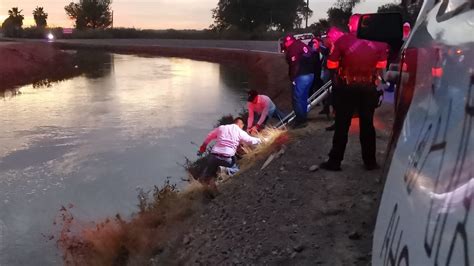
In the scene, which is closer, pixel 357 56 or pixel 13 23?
pixel 357 56

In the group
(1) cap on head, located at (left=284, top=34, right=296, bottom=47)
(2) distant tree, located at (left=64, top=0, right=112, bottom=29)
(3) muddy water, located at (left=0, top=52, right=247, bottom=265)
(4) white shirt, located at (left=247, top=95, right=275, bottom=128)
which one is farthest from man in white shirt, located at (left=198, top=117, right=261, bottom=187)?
(2) distant tree, located at (left=64, top=0, right=112, bottom=29)

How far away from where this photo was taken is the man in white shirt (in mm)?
9109

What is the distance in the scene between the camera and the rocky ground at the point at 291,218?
5055mm

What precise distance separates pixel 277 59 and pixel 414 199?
35.8m

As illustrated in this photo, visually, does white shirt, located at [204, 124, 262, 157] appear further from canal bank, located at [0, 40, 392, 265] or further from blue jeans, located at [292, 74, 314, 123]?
blue jeans, located at [292, 74, 314, 123]

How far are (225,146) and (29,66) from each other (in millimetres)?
37795

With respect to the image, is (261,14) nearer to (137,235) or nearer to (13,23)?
(13,23)

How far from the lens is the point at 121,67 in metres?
48.0

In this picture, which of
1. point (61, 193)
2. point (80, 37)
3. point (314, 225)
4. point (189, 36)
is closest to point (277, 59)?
point (61, 193)

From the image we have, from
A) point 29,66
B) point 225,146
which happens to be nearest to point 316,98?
point 225,146

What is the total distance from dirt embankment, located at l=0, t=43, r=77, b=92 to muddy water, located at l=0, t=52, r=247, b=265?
4.64 meters

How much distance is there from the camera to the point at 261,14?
7744cm

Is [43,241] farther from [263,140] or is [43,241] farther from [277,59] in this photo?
[277,59]

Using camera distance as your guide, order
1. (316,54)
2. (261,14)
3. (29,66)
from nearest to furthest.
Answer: (316,54) → (29,66) → (261,14)
